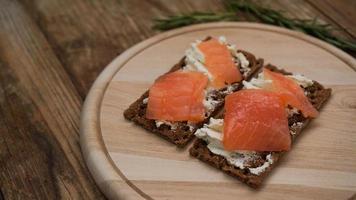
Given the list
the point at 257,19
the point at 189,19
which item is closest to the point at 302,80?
the point at 257,19

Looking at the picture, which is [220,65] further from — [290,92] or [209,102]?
[290,92]

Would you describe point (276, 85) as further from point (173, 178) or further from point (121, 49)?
point (121, 49)

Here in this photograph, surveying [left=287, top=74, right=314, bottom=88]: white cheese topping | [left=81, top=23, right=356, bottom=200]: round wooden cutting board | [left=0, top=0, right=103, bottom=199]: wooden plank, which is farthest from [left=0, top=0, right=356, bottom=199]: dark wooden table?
[left=287, top=74, right=314, bottom=88]: white cheese topping

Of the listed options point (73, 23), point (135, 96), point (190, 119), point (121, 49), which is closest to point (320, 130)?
point (190, 119)

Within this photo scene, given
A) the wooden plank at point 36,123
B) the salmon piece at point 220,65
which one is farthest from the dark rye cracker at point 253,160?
the wooden plank at point 36,123

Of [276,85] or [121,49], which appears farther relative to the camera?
[121,49]

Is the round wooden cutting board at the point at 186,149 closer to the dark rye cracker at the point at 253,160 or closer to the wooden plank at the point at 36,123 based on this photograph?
the dark rye cracker at the point at 253,160

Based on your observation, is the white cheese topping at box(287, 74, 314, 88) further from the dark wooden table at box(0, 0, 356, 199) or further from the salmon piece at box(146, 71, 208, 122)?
the dark wooden table at box(0, 0, 356, 199)
